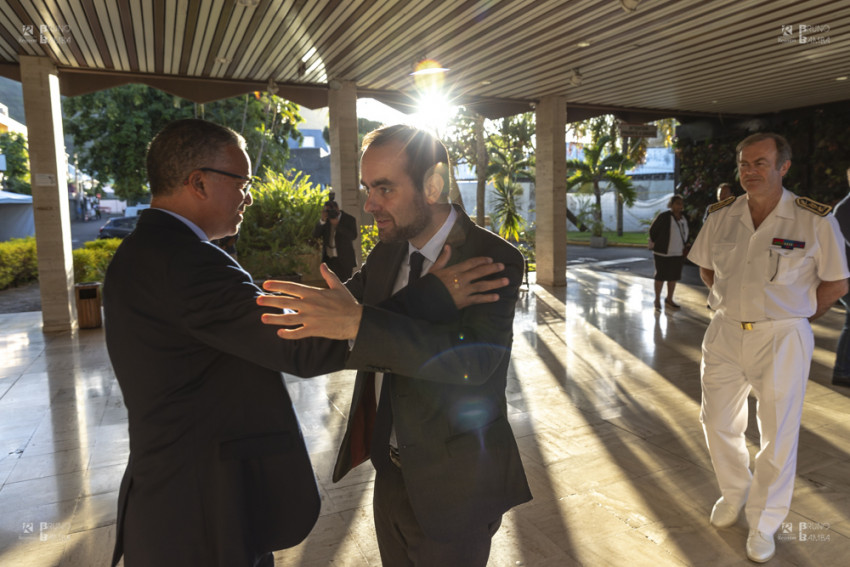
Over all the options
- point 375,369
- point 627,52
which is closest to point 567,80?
point 627,52

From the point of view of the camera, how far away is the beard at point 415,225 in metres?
1.56

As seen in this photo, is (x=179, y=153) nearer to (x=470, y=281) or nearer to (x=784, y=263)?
(x=470, y=281)

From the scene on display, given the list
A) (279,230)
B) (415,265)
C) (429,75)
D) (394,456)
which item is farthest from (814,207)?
(279,230)

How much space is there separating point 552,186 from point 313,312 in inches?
455

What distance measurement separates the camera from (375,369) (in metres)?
1.28

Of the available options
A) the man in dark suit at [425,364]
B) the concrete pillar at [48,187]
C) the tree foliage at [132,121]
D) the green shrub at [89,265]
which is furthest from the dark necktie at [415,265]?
the tree foliage at [132,121]

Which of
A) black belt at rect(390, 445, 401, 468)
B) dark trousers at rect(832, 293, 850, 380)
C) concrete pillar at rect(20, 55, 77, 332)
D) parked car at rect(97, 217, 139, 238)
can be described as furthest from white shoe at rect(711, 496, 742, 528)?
parked car at rect(97, 217, 139, 238)

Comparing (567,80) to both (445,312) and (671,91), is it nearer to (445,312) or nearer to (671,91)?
(671,91)

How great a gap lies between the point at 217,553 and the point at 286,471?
0.24m

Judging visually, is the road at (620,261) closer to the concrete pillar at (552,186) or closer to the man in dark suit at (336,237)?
the concrete pillar at (552,186)

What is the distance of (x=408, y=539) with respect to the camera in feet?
5.33

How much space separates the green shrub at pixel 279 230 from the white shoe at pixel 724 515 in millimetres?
9892

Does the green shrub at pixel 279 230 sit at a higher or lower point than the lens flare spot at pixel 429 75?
lower

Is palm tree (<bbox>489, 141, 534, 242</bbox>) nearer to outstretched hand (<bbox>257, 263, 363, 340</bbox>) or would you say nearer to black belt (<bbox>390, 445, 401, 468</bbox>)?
black belt (<bbox>390, 445, 401, 468</bbox>)
